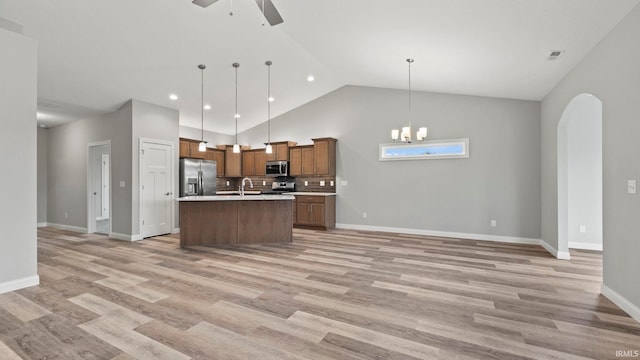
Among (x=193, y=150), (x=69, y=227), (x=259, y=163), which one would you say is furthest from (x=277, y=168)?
(x=69, y=227)

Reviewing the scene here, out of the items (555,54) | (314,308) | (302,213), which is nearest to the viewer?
(314,308)

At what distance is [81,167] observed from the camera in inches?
266

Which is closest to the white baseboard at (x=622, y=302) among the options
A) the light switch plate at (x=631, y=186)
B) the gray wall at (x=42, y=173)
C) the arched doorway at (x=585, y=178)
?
the light switch plate at (x=631, y=186)

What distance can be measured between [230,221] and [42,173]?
6.30 m

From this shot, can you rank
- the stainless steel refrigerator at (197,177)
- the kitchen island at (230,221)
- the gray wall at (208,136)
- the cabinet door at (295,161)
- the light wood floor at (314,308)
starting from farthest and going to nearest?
the gray wall at (208,136), the cabinet door at (295,161), the stainless steel refrigerator at (197,177), the kitchen island at (230,221), the light wood floor at (314,308)

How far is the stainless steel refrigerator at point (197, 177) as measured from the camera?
6582 mm

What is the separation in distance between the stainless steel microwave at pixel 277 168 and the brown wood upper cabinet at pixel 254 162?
0.27 meters

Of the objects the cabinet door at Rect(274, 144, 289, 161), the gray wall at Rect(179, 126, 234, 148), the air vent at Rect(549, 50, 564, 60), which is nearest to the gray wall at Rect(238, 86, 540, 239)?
the cabinet door at Rect(274, 144, 289, 161)

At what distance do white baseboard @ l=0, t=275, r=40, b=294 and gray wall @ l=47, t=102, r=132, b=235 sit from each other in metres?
2.55

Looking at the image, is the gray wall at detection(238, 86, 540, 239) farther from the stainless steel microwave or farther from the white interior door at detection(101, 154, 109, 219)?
the white interior door at detection(101, 154, 109, 219)

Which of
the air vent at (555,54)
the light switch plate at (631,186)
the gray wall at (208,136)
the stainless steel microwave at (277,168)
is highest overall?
the air vent at (555,54)

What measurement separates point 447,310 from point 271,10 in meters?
3.29

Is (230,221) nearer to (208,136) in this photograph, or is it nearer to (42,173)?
(208,136)

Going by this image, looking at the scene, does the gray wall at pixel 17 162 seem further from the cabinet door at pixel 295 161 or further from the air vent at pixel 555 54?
the air vent at pixel 555 54
